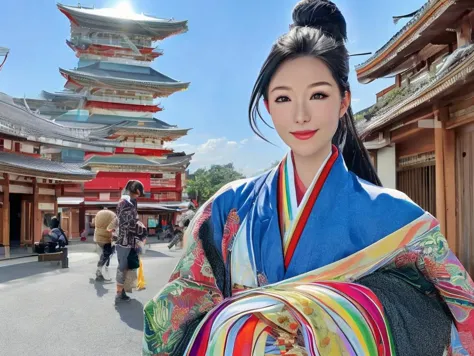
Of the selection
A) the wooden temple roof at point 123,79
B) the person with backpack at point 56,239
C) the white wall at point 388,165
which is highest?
the wooden temple roof at point 123,79

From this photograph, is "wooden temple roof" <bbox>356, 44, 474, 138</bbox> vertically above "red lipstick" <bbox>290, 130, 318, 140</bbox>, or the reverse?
"wooden temple roof" <bbox>356, 44, 474, 138</bbox>

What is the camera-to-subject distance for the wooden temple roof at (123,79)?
28.5 meters

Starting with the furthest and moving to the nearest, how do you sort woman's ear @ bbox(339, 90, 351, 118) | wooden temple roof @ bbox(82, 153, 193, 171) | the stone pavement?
1. wooden temple roof @ bbox(82, 153, 193, 171)
2. the stone pavement
3. woman's ear @ bbox(339, 90, 351, 118)

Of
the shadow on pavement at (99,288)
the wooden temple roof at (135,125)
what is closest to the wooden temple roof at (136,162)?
the wooden temple roof at (135,125)

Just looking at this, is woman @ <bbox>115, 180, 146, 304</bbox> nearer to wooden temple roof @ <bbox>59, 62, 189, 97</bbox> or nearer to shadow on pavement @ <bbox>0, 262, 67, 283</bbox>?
shadow on pavement @ <bbox>0, 262, 67, 283</bbox>

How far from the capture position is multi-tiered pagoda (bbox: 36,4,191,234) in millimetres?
28000

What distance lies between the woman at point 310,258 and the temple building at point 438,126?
3549mm

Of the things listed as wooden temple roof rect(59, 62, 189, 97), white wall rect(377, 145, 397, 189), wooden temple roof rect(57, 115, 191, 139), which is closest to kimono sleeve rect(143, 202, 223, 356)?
white wall rect(377, 145, 397, 189)

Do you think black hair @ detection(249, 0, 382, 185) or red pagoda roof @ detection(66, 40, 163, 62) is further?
red pagoda roof @ detection(66, 40, 163, 62)

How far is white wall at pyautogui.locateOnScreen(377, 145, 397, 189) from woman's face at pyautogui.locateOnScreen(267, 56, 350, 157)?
7466 millimetres

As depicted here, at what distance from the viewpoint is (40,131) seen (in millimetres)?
17734

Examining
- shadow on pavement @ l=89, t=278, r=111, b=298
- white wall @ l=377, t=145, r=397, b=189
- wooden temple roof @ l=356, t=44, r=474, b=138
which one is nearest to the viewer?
wooden temple roof @ l=356, t=44, r=474, b=138

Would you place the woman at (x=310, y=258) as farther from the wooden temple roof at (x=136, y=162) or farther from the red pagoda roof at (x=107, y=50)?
the red pagoda roof at (x=107, y=50)

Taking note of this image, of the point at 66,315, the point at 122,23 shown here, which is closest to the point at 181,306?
the point at 66,315
